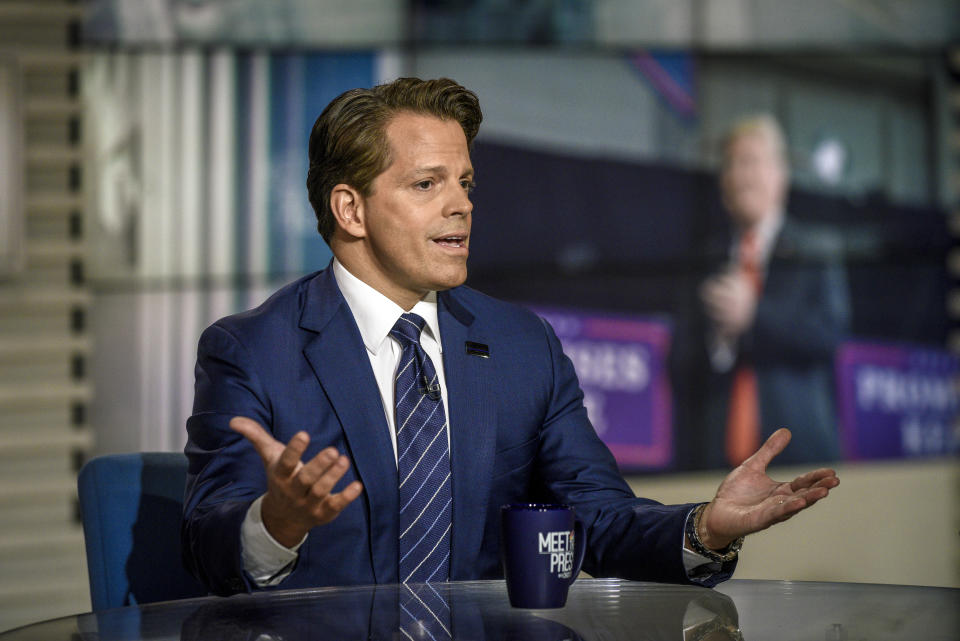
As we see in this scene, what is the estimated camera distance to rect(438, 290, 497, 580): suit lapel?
2.21 metres

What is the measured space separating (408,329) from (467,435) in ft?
0.79

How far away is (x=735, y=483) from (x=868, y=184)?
4.28 meters

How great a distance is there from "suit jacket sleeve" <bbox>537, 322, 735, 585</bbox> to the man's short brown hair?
500 millimetres

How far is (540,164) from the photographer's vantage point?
5398 millimetres

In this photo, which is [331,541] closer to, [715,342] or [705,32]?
[715,342]

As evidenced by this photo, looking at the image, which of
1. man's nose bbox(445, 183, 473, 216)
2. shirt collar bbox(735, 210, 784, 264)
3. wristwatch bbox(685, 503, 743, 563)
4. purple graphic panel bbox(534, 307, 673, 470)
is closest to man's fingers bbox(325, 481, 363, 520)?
wristwatch bbox(685, 503, 743, 563)

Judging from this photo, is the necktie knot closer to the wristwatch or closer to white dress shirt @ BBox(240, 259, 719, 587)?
white dress shirt @ BBox(240, 259, 719, 587)

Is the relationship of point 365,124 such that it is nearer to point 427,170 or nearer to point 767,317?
point 427,170

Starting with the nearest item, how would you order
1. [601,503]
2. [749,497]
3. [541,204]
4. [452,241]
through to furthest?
1. [749,497]
2. [601,503]
3. [452,241]
4. [541,204]

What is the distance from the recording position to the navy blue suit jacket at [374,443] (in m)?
2.07

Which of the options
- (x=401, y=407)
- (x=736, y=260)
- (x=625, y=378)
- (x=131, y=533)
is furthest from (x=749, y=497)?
(x=736, y=260)

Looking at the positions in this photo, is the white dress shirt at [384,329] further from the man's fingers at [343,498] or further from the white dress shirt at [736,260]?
the white dress shirt at [736,260]

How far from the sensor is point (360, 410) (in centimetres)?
220

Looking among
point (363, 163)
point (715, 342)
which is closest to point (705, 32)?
point (715, 342)
